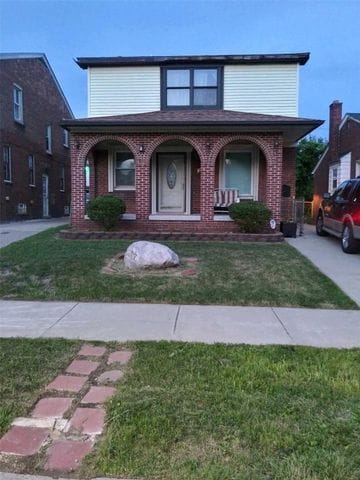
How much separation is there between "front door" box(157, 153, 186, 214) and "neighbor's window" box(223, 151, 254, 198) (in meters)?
1.50

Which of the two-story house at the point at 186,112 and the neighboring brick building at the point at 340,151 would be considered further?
the neighboring brick building at the point at 340,151

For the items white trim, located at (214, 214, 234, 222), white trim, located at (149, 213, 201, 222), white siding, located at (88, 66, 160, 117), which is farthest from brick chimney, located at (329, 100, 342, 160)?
white trim, located at (149, 213, 201, 222)

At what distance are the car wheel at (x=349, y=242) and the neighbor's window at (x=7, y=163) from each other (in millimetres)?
14379

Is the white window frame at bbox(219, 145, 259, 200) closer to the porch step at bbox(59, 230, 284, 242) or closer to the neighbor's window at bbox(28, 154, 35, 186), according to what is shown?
the porch step at bbox(59, 230, 284, 242)

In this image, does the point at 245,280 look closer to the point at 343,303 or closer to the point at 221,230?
the point at 343,303

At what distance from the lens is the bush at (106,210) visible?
40.7 feet

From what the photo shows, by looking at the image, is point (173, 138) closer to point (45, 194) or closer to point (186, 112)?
point (186, 112)

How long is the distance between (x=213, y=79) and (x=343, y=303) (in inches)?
431

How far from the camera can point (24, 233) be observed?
45.2ft

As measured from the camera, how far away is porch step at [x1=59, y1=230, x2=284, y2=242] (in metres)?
12.1

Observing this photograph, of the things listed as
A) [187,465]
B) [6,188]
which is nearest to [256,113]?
[6,188]

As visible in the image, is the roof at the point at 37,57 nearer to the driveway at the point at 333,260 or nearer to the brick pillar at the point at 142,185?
the brick pillar at the point at 142,185

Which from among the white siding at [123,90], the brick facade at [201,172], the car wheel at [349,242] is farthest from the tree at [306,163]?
the car wheel at [349,242]

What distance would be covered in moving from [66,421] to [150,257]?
527cm
